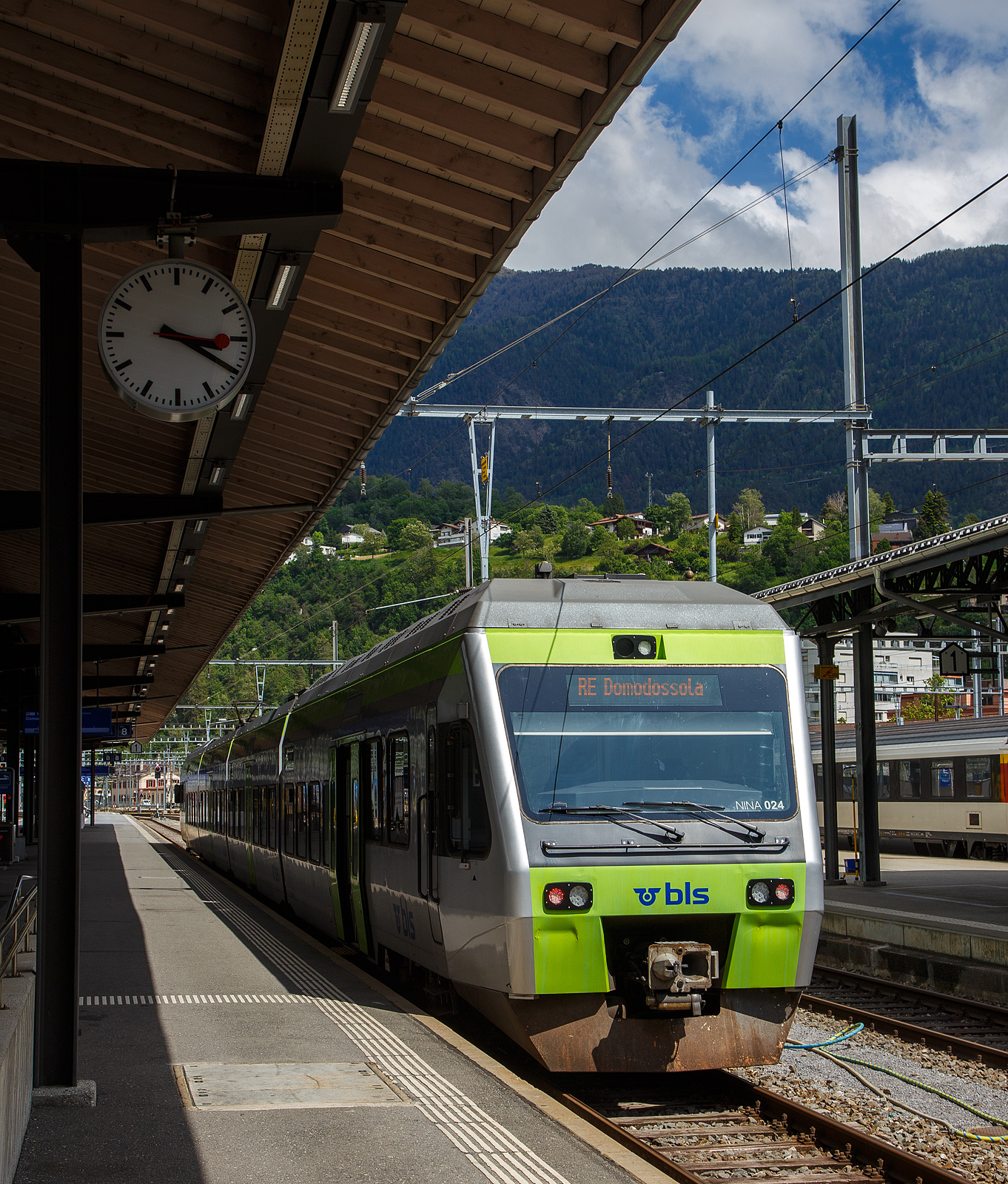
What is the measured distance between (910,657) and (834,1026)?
11854cm

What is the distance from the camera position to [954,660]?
20375mm

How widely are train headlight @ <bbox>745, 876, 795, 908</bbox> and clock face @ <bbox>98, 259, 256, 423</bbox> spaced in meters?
4.05

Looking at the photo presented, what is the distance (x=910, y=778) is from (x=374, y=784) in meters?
26.4

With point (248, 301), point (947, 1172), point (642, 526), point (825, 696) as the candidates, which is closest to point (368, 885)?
point (248, 301)

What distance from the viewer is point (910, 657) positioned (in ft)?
405

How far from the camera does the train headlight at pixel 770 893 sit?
24.6ft

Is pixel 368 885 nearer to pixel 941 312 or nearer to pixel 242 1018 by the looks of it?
pixel 242 1018

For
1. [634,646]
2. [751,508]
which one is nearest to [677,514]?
[751,508]

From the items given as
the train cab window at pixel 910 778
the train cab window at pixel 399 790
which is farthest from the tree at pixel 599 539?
the train cab window at pixel 399 790

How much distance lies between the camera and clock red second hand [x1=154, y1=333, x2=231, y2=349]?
6727 mm

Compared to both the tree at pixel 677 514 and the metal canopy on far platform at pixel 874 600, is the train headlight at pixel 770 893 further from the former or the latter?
the tree at pixel 677 514

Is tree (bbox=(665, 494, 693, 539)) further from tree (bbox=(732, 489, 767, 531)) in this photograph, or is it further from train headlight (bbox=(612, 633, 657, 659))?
train headlight (bbox=(612, 633, 657, 659))

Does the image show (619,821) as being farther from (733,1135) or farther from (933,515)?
(933,515)

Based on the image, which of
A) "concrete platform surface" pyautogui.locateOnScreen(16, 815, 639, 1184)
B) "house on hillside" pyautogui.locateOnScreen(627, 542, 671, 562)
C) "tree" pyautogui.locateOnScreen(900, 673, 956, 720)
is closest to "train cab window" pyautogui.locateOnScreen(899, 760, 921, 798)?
"house on hillside" pyautogui.locateOnScreen(627, 542, 671, 562)
